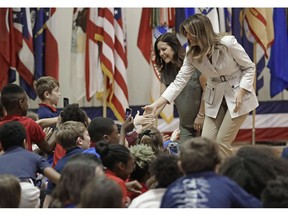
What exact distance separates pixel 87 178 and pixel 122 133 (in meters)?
1.64

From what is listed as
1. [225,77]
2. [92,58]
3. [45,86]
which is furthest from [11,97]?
[92,58]

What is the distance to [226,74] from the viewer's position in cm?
501

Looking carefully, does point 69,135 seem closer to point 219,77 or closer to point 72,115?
point 72,115

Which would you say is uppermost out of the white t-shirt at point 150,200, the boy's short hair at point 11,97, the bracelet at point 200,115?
the boy's short hair at point 11,97

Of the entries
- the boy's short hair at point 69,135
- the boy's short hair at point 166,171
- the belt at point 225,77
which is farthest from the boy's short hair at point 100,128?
the boy's short hair at point 166,171

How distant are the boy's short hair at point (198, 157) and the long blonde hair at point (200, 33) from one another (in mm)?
1706

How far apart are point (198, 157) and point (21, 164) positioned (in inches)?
58.9

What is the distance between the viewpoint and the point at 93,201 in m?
2.77

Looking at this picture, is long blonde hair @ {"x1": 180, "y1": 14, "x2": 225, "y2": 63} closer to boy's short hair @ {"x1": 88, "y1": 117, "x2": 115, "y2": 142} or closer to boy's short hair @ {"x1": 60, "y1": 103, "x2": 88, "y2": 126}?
boy's short hair @ {"x1": 88, "y1": 117, "x2": 115, "y2": 142}

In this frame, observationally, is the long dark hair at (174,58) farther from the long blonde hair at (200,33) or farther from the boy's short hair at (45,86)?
the boy's short hair at (45,86)

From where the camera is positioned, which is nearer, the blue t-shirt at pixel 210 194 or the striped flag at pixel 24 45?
the blue t-shirt at pixel 210 194

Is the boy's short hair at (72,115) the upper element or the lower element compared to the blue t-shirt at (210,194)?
lower

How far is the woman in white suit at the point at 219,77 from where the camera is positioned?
15.7 feet

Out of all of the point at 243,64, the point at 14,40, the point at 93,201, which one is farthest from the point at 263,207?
the point at 14,40
